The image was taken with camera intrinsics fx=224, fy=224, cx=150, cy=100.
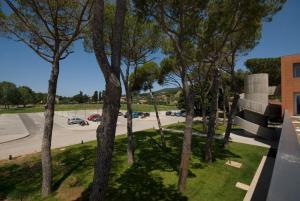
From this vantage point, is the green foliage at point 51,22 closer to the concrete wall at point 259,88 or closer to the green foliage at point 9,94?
the concrete wall at point 259,88

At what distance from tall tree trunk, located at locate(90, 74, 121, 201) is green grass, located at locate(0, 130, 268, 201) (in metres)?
3.62

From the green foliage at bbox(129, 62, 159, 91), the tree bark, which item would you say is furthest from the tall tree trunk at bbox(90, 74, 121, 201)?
the green foliage at bbox(129, 62, 159, 91)

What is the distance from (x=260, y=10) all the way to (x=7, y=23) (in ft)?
37.3

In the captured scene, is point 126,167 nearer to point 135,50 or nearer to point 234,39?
point 135,50

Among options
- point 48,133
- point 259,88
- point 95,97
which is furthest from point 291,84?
point 95,97

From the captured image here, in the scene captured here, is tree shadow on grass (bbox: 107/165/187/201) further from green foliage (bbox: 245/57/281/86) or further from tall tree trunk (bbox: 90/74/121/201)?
green foliage (bbox: 245/57/281/86)

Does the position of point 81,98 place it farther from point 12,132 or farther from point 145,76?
point 145,76

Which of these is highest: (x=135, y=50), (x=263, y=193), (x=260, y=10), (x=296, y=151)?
(x=260, y=10)

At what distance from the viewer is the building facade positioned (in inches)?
788

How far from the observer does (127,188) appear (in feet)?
29.3

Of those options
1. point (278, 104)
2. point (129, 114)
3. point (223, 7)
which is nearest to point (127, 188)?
point (129, 114)

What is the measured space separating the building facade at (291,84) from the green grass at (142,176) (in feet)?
25.7

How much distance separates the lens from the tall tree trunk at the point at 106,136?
15.5ft

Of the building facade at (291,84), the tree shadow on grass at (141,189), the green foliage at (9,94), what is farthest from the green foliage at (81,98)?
the tree shadow on grass at (141,189)
